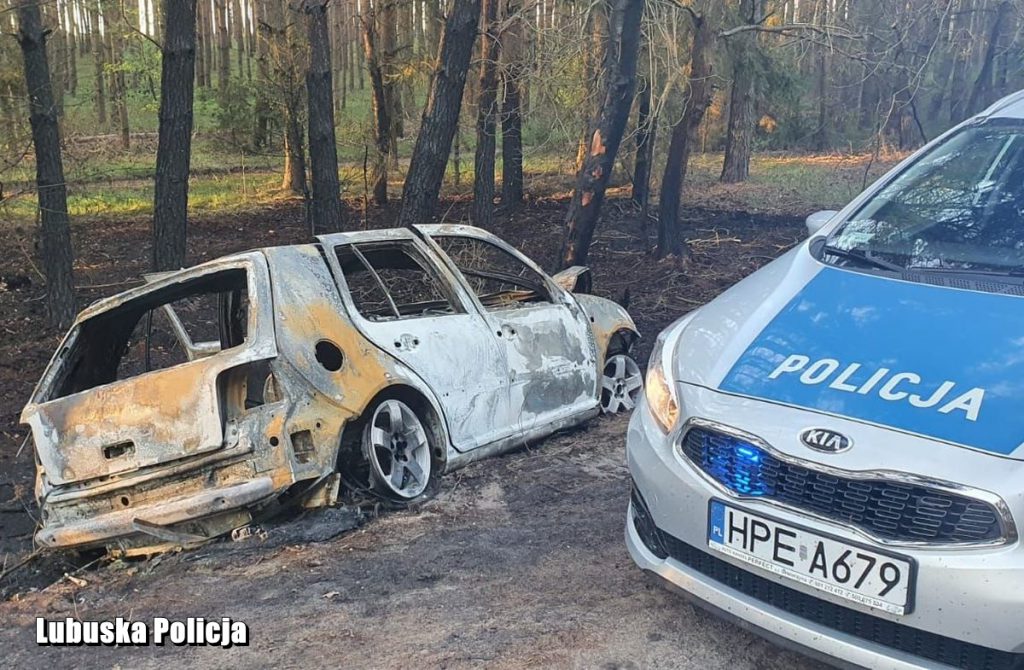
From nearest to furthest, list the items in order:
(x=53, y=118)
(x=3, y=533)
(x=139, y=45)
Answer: (x=3, y=533), (x=53, y=118), (x=139, y=45)

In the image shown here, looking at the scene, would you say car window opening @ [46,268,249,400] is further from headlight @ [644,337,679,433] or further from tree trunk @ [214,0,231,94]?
tree trunk @ [214,0,231,94]

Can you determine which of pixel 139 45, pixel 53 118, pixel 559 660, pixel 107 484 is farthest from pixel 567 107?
pixel 139 45

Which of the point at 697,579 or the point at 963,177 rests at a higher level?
the point at 963,177

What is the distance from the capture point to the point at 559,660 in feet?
10.5

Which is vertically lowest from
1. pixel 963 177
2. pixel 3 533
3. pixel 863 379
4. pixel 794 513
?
pixel 3 533

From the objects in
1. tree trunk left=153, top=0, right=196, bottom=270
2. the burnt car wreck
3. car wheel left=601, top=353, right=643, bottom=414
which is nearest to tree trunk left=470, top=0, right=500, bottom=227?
tree trunk left=153, top=0, right=196, bottom=270

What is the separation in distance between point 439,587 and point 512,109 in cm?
1169

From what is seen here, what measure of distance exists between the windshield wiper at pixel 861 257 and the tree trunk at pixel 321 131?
8.37m

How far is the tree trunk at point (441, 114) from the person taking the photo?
9.48 meters

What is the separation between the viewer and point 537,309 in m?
5.95

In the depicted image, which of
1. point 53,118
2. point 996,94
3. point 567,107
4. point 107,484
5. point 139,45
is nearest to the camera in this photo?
point 107,484

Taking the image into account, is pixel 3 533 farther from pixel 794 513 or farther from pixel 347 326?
pixel 794 513

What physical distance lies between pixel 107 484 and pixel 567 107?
1026 centimetres

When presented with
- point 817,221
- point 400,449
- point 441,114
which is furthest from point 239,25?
point 817,221
